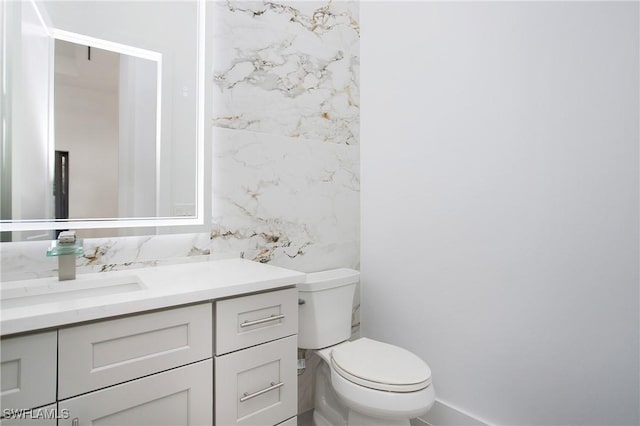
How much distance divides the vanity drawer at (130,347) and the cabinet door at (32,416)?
0.13 ft

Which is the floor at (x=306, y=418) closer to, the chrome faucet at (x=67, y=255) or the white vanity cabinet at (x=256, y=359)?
the white vanity cabinet at (x=256, y=359)

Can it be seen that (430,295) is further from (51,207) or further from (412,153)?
(51,207)

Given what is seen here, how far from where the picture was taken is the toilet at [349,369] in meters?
1.28

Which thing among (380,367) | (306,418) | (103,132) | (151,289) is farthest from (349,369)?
(103,132)

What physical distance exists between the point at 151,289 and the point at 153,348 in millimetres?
171

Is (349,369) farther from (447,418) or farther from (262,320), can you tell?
(447,418)

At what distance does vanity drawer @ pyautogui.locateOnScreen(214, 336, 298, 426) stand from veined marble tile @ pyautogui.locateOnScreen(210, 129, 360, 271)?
57 centimetres

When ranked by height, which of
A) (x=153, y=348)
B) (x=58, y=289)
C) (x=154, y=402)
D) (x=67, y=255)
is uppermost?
(x=67, y=255)

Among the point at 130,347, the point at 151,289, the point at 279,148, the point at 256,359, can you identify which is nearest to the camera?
the point at 130,347

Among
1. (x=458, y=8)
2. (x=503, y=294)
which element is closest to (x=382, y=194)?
(x=503, y=294)

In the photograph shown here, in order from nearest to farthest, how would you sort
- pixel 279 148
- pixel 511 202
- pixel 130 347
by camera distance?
pixel 130 347 < pixel 511 202 < pixel 279 148

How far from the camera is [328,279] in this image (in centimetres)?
168

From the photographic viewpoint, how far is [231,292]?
3.51ft

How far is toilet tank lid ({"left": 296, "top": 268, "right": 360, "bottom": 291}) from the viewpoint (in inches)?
64.0
